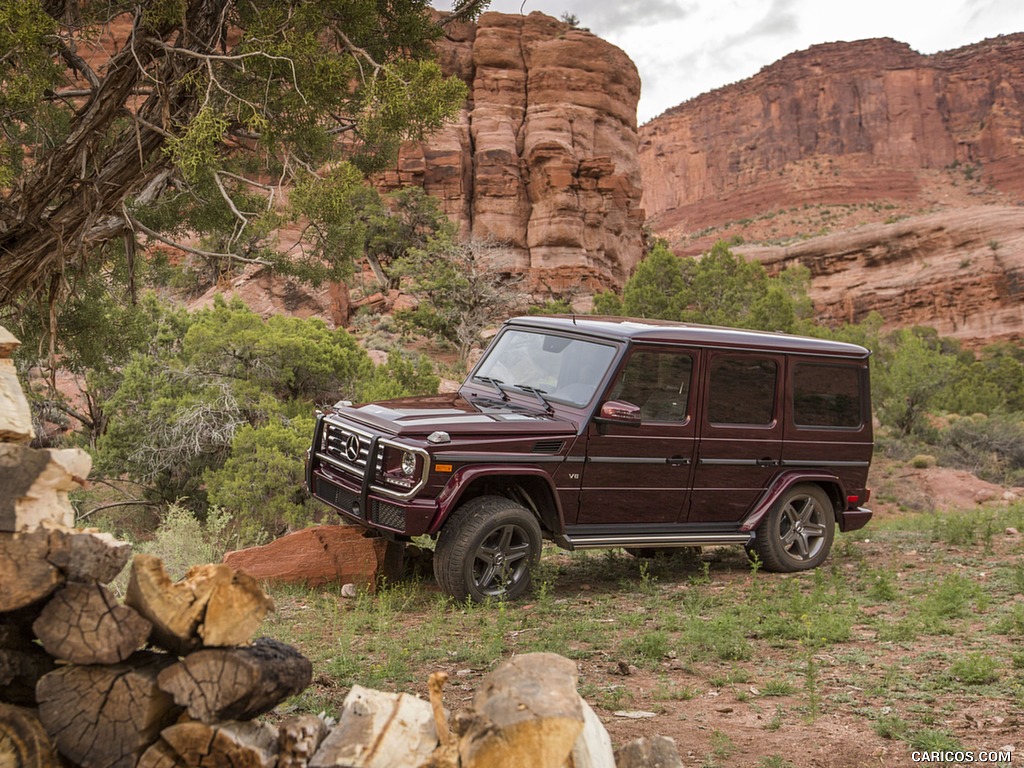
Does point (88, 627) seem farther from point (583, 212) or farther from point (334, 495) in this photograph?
point (583, 212)

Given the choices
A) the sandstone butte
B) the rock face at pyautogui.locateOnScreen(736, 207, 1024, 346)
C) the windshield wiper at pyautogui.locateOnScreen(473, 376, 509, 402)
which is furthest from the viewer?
the rock face at pyautogui.locateOnScreen(736, 207, 1024, 346)

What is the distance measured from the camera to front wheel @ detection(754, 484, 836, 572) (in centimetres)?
758

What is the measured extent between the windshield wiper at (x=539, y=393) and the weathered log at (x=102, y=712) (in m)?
4.23

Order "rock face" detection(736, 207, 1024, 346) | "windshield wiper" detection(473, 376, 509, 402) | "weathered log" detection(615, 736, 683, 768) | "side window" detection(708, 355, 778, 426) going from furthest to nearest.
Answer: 1. "rock face" detection(736, 207, 1024, 346)
2. "side window" detection(708, 355, 778, 426)
3. "windshield wiper" detection(473, 376, 509, 402)
4. "weathered log" detection(615, 736, 683, 768)

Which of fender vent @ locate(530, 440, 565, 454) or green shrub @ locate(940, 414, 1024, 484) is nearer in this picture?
fender vent @ locate(530, 440, 565, 454)

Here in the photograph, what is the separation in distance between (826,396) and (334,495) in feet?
15.1

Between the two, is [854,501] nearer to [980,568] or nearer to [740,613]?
[980,568]

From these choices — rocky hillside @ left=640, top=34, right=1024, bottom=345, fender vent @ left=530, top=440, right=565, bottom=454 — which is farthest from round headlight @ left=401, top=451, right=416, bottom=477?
rocky hillside @ left=640, top=34, right=1024, bottom=345

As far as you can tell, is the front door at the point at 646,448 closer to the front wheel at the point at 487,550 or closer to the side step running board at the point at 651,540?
the side step running board at the point at 651,540

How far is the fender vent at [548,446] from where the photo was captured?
618 cm

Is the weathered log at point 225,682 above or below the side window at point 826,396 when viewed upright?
below

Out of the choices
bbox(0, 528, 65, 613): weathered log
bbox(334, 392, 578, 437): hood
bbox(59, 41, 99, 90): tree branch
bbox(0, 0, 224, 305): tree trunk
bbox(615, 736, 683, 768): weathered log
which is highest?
bbox(59, 41, 99, 90): tree branch

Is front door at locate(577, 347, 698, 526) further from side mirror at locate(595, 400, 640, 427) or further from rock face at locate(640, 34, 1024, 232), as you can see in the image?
rock face at locate(640, 34, 1024, 232)

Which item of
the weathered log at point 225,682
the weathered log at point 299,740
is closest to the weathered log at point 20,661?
the weathered log at point 225,682
